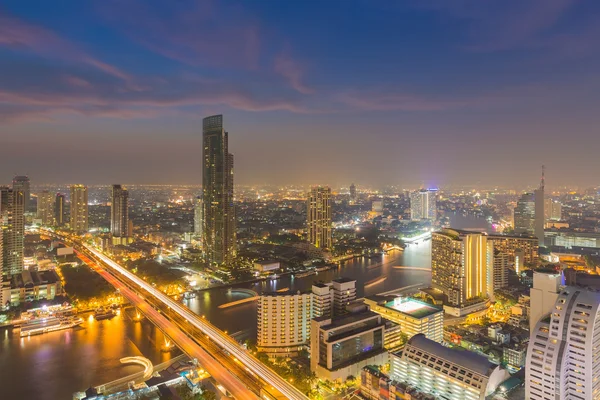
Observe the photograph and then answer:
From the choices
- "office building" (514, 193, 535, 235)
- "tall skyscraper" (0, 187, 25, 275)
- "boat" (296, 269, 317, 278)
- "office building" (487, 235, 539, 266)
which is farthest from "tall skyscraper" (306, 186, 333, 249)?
"tall skyscraper" (0, 187, 25, 275)

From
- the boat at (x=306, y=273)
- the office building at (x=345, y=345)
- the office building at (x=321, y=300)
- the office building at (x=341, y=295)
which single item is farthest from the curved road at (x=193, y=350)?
the boat at (x=306, y=273)

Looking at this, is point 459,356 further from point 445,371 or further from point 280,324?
point 280,324

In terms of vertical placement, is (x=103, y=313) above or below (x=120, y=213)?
below

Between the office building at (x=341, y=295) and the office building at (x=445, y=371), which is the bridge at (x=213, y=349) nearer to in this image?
the office building at (x=445, y=371)

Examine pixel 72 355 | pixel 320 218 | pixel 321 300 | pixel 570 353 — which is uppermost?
pixel 320 218

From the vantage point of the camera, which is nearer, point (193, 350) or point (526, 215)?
point (193, 350)

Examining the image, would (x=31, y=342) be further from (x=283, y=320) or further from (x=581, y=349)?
(x=581, y=349)

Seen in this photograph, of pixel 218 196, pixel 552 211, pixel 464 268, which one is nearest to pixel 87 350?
pixel 218 196

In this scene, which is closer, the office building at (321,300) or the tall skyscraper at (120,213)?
the office building at (321,300)

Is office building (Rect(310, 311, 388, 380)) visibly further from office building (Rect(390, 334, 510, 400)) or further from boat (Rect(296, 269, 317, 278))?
boat (Rect(296, 269, 317, 278))
